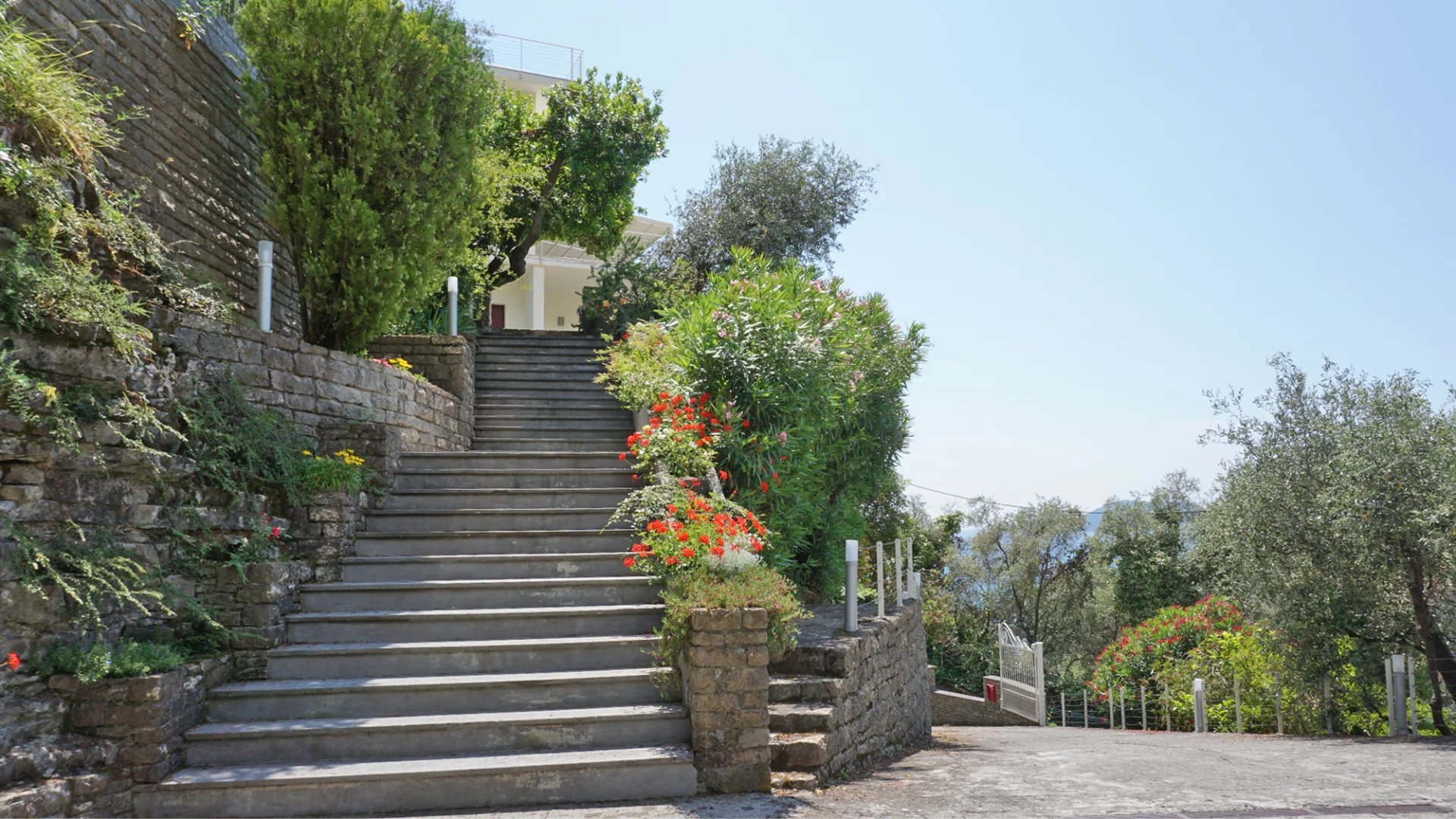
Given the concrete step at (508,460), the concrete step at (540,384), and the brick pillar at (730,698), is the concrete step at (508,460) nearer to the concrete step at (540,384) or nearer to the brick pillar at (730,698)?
the brick pillar at (730,698)

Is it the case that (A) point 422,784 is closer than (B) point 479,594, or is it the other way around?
(A) point 422,784

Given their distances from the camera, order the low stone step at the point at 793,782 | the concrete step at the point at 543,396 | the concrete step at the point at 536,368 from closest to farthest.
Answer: the low stone step at the point at 793,782, the concrete step at the point at 543,396, the concrete step at the point at 536,368

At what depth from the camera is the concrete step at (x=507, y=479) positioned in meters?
8.16

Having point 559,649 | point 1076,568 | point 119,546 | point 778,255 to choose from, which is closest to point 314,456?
point 119,546

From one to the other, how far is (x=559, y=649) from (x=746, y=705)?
1.39m

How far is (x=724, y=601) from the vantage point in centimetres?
537

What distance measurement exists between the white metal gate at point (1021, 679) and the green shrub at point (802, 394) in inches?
324

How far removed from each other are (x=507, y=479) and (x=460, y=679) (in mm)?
2955

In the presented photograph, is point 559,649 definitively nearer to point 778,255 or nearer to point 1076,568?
point 778,255

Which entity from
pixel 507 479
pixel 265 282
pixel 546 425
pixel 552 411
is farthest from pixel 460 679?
pixel 552 411

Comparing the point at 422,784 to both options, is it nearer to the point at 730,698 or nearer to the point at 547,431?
the point at 730,698

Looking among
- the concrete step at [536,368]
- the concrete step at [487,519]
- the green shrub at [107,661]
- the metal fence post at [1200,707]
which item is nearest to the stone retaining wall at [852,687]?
the concrete step at [487,519]

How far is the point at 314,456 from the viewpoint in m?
6.96

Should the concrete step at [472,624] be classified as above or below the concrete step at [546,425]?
below
